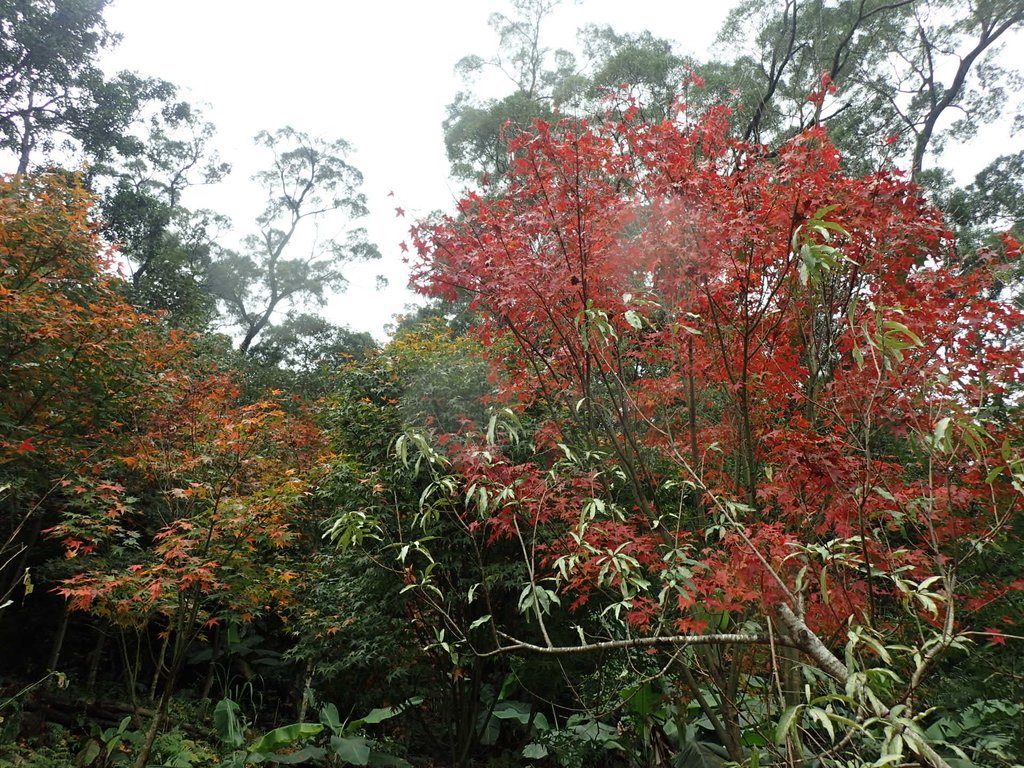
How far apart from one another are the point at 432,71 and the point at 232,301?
30.2 feet

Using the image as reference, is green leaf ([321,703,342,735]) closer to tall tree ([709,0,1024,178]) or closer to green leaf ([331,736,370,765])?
green leaf ([331,736,370,765])

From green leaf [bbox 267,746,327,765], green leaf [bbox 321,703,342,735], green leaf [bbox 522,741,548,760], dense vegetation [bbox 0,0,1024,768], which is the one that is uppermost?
dense vegetation [bbox 0,0,1024,768]

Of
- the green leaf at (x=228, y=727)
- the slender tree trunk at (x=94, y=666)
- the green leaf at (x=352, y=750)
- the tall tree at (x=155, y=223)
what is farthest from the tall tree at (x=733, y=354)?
the tall tree at (x=155, y=223)

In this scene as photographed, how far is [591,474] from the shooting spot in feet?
10.7

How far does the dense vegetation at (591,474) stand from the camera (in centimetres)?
252

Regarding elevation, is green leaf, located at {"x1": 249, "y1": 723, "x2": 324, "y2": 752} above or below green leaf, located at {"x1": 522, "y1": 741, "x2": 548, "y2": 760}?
above

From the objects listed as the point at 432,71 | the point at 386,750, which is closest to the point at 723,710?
the point at 386,750

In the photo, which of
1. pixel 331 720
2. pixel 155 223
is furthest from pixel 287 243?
pixel 331 720

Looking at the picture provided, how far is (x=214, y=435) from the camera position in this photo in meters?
5.44

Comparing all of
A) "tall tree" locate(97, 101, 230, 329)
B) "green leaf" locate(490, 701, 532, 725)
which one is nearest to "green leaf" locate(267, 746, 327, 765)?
"green leaf" locate(490, 701, 532, 725)

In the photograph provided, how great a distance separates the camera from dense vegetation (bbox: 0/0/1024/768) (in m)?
2.52

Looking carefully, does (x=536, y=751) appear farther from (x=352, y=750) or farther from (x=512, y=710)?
(x=352, y=750)

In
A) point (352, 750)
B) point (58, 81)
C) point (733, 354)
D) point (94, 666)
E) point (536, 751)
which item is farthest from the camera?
point (58, 81)

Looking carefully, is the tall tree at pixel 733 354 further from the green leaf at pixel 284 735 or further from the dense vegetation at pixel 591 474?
the green leaf at pixel 284 735
